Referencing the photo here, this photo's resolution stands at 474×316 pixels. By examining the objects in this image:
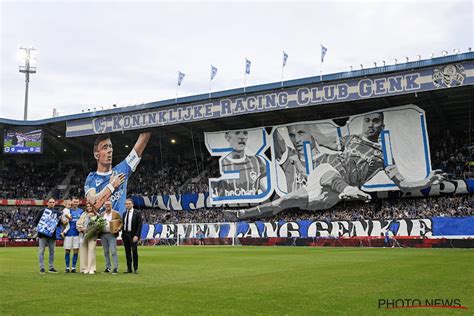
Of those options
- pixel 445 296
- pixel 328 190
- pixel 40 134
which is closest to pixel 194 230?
pixel 328 190

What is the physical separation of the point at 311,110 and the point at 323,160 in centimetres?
536

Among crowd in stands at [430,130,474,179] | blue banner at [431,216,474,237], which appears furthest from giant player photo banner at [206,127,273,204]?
blue banner at [431,216,474,237]

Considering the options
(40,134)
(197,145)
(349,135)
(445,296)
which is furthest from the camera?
(197,145)

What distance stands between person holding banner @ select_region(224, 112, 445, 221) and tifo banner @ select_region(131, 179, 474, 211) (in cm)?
184

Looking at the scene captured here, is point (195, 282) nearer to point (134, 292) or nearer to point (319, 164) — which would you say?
point (134, 292)

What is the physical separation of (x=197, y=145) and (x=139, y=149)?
307 inches

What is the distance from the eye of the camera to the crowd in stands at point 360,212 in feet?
147

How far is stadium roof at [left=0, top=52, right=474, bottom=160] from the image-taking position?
45.2 m

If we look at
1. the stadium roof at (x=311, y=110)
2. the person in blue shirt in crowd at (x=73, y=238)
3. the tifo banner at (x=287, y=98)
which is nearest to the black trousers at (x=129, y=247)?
the person in blue shirt in crowd at (x=73, y=238)

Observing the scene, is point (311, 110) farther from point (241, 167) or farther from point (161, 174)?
point (161, 174)

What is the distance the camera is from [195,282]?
43.4ft

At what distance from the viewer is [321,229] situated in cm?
4481

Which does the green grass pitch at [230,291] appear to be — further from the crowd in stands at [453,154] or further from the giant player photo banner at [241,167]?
the giant player photo banner at [241,167]

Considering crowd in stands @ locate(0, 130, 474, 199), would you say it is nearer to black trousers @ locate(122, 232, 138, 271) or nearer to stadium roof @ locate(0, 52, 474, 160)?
stadium roof @ locate(0, 52, 474, 160)
